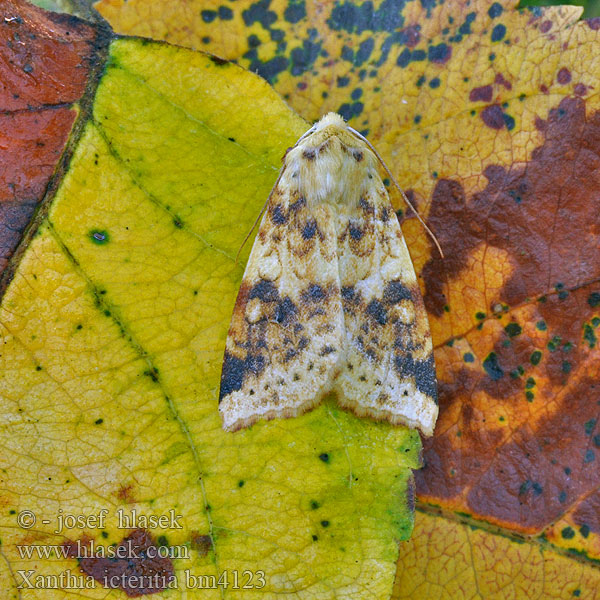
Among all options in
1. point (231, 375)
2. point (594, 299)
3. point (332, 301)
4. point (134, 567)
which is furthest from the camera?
point (332, 301)

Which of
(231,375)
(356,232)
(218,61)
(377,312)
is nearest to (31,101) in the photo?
(218,61)

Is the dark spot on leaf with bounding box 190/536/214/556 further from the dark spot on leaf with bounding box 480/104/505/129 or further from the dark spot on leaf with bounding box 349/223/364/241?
the dark spot on leaf with bounding box 480/104/505/129

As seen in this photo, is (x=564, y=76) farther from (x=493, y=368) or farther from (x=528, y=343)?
(x=493, y=368)

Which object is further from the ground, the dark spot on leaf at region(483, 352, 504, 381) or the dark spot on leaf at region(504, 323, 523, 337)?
the dark spot on leaf at region(504, 323, 523, 337)

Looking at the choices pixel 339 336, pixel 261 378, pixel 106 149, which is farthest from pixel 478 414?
pixel 106 149

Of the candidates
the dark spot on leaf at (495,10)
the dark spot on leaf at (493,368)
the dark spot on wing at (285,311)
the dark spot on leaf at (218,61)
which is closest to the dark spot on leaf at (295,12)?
the dark spot on leaf at (218,61)

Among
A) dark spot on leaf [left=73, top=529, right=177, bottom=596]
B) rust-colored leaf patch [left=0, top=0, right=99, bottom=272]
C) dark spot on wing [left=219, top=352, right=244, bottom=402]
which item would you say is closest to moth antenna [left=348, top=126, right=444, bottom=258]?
dark spot on wing [left=219, top=352, right=244, bottom=402]

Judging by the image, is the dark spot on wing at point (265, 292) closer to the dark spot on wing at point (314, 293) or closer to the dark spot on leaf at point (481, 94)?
the dark spot on wing at point (314, 293)
